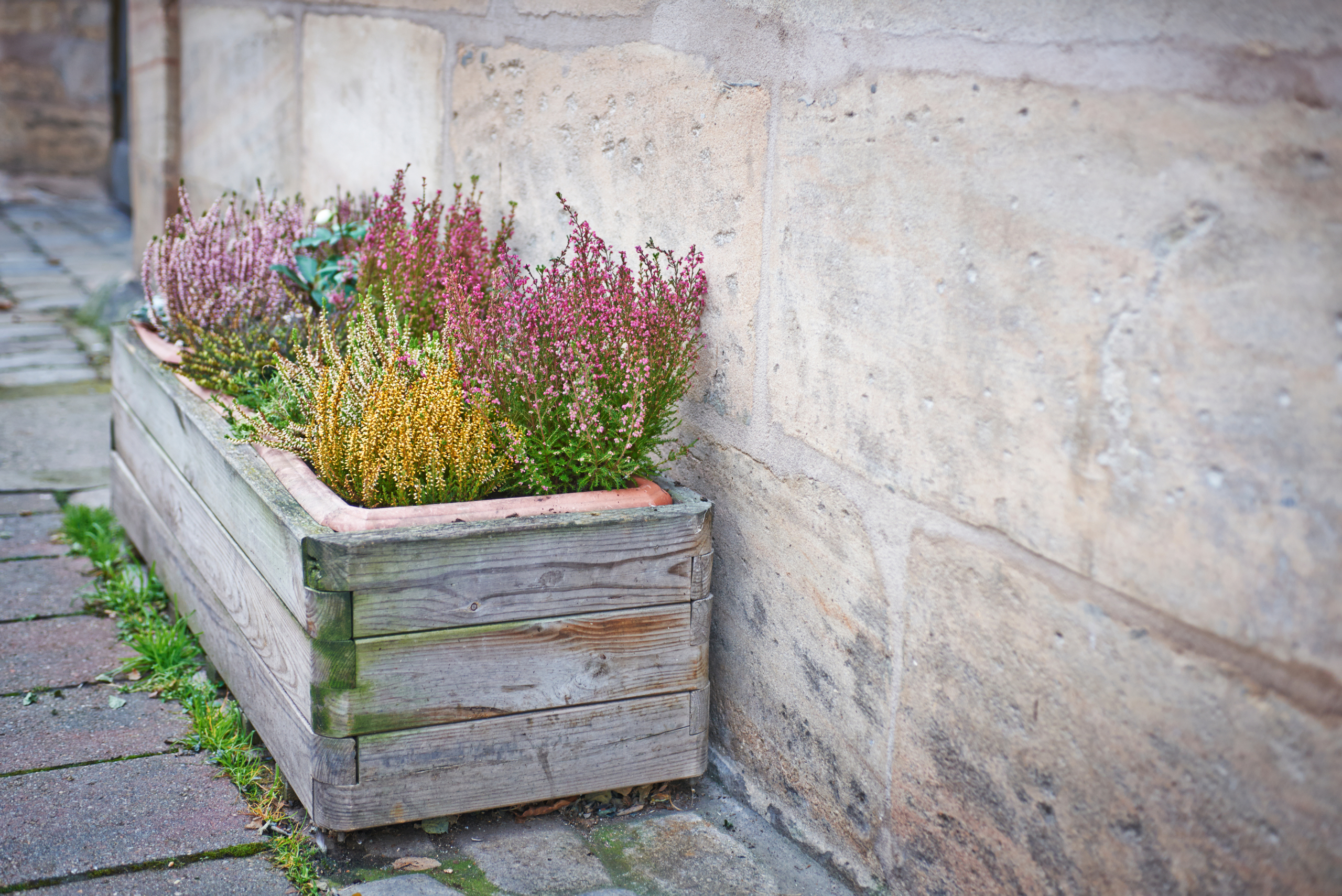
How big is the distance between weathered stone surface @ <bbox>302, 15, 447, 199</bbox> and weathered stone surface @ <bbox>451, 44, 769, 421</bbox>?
0.92ft

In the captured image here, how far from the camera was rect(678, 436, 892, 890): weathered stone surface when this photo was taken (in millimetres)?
2051

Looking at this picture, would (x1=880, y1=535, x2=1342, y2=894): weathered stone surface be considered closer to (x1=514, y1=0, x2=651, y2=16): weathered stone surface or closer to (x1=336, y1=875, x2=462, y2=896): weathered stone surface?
(x1=336, y1=875, x2=462, y2=896): weathered stone surface

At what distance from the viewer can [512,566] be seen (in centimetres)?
209

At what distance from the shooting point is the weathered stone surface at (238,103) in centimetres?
448

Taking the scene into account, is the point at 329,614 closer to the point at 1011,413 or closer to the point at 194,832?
the point at 194,832

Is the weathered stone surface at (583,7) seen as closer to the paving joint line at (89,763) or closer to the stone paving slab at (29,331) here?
the paving joint line at (89,763)

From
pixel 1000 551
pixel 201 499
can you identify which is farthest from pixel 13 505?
pixel 1000 551

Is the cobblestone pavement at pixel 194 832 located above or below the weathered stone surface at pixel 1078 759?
below

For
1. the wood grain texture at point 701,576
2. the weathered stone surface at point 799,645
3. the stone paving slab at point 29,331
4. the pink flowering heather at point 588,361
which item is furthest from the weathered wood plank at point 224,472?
the stone paving slab at point 29,331

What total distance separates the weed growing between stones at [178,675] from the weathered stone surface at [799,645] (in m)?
0.89

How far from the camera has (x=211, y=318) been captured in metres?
3.05

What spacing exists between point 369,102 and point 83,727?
Result: 7.01ft

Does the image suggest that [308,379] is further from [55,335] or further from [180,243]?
[55,335]

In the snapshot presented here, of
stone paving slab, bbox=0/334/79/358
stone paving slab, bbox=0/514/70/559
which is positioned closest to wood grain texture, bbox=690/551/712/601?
stone paving slab, bbox=0/514/70/559
